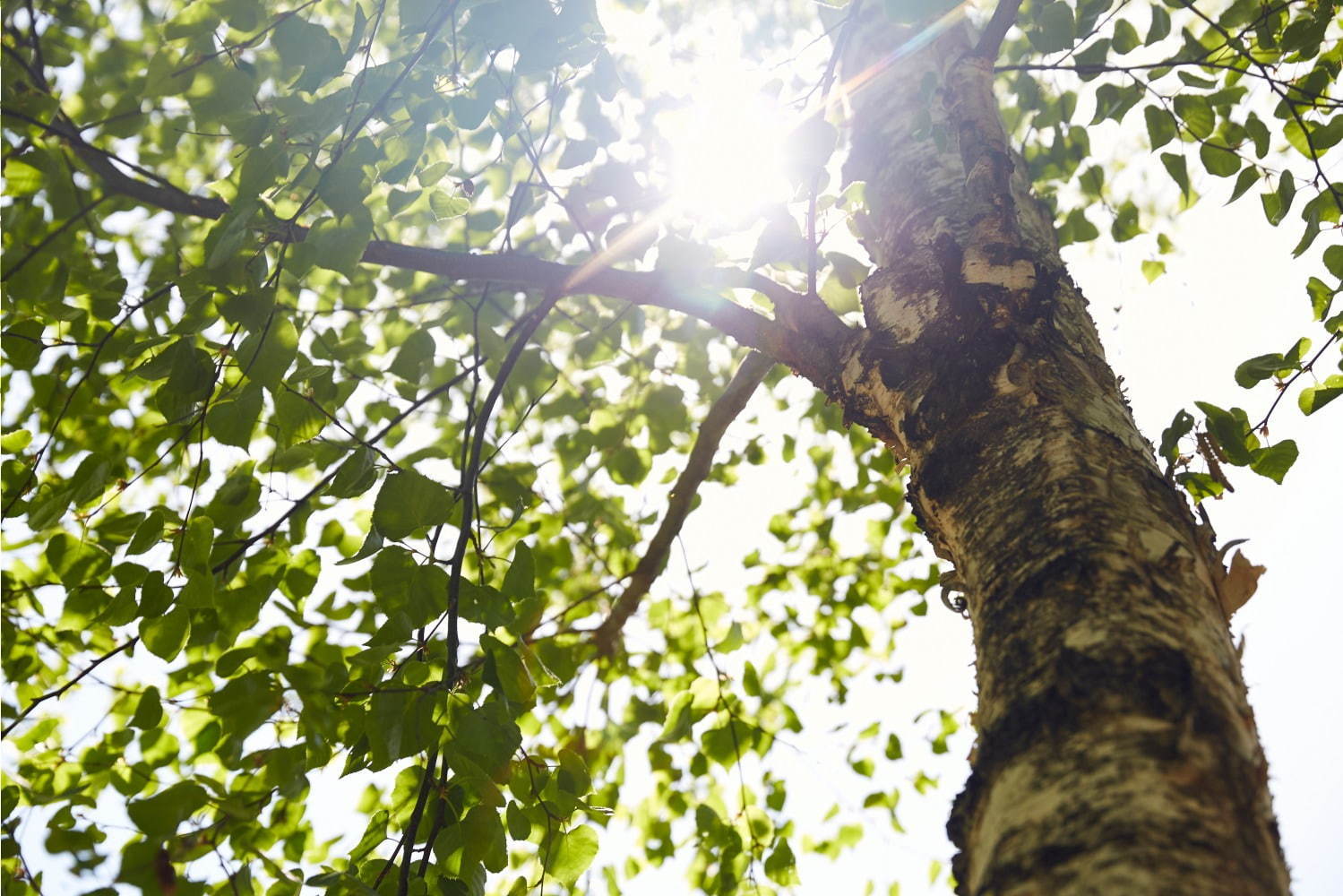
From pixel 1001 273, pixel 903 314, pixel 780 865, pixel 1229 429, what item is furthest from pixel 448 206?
pixel 780 865

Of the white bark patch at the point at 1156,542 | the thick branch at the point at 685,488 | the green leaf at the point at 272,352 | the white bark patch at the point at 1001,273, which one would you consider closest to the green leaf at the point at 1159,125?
the white bark patch at the point at 1001,273

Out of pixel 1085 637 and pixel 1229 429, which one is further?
pixel 1229 429

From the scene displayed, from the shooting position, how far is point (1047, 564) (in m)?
0.88

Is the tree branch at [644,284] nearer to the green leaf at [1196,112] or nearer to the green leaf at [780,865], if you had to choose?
the green leaf at [1196,112]

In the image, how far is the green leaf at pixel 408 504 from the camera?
3.70 feet

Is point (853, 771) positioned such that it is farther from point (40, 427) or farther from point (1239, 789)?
point (40, 427)

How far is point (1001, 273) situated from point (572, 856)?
119cm

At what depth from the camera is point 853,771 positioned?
321 cm

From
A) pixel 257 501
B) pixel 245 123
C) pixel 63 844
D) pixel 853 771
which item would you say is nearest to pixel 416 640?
pixel 63 844

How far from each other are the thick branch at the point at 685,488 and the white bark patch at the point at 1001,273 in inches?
31.4

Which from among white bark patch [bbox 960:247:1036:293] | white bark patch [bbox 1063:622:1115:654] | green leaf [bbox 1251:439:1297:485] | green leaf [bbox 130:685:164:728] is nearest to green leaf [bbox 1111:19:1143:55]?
white bark patch [bbox 960:247:1036:293]

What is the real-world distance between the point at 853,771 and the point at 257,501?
8.33 feet

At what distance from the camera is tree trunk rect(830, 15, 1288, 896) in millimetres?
651

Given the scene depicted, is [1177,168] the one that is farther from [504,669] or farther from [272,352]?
[272,352]
